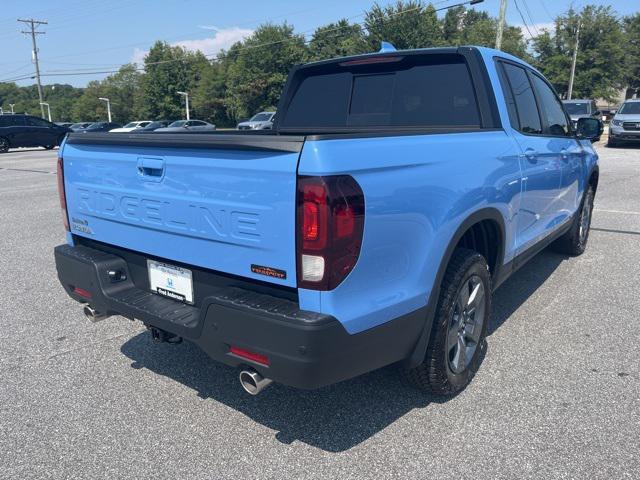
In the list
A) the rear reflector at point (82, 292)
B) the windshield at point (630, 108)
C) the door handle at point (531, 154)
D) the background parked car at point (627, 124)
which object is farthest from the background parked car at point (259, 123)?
the rear reflector at point (82, 292)

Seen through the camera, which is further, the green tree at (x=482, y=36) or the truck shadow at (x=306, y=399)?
the green tree at (x=482, y=36)

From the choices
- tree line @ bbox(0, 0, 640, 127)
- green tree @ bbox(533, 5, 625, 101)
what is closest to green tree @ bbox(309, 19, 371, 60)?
tree line @ bbox(0, 0, 640, 127)

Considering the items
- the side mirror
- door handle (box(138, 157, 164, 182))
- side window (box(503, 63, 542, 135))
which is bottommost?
door handle (box(138, 157, 164, 182))

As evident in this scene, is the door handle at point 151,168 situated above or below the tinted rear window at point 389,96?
below

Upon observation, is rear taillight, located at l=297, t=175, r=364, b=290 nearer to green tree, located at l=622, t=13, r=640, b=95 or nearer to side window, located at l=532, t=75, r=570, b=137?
side window, located at l=532, t=75, r=570, b=137

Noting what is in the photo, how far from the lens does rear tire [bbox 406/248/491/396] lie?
104 inches

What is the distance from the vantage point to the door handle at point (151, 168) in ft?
7.90

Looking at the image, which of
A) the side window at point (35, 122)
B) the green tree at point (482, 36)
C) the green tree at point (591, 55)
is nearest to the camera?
the side window at point (35, 122)

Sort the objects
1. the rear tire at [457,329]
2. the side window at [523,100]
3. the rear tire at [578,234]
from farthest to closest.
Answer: the rear tire at [578,234]
the side window at [523,100]
the rear tire at [457,329]

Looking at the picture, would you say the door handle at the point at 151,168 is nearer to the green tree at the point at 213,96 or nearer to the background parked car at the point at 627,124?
the background parked car at the point at 627,124

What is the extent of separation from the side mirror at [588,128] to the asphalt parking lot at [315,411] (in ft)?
5.63

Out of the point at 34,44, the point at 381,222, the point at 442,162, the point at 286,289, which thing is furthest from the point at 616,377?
the point at 34,44

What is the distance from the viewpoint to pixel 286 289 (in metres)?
2.11

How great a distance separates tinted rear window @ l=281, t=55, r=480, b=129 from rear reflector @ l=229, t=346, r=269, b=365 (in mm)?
2144
